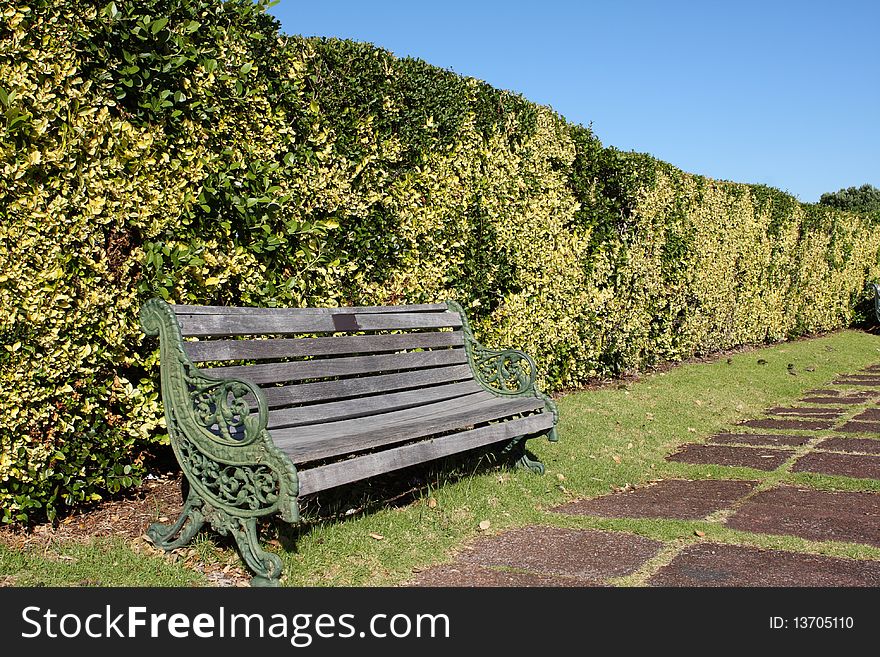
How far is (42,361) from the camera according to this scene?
154 inches

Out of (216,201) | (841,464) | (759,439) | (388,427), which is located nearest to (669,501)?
(841,464)

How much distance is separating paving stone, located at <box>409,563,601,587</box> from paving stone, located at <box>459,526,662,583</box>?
61 millimetres

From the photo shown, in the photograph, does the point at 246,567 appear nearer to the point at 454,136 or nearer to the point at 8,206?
the point at 8,206

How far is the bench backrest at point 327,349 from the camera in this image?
4.02m

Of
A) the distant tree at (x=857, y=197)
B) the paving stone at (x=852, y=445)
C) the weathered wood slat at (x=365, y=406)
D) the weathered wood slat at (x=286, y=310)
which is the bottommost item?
the paving stone at (x=852, y=445)

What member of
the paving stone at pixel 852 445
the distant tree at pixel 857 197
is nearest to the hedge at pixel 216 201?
the paving stone at pixel 852 445

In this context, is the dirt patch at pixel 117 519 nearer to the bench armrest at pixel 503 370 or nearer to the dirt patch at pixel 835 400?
the bench armrest at pixel 503 370

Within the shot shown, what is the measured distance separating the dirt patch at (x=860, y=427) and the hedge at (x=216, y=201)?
8.72 ft

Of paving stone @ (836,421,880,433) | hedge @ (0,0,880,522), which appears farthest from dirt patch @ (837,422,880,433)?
hedge @ (0,0,880,522)

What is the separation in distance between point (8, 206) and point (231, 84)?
1.49m
